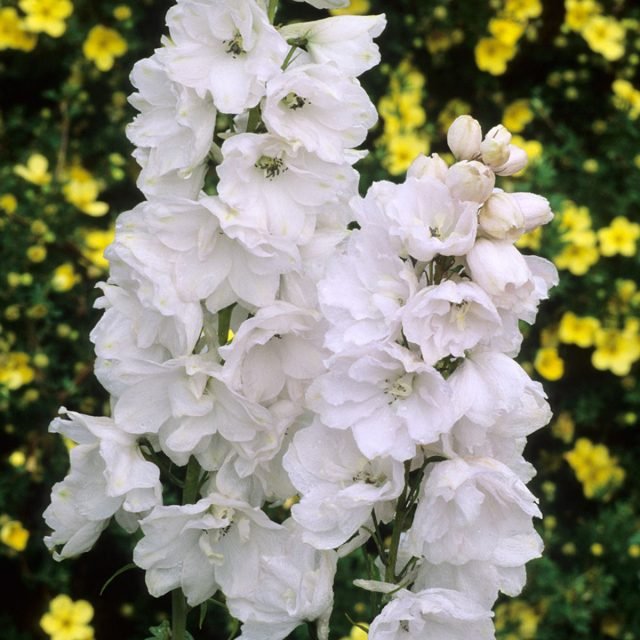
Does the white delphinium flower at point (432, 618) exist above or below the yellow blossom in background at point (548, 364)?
above

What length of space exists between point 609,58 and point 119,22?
1448 millimetres

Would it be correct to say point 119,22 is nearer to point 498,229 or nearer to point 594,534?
point 594,534

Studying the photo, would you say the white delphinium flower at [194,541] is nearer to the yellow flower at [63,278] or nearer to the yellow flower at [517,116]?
the yellow flower at [63,278]

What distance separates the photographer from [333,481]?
1.53 meters

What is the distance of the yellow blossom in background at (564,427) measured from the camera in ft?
10.8

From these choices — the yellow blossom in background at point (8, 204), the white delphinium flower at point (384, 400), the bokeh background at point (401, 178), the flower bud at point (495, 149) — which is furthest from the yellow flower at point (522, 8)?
the white delphinium flower at point (384, 400)

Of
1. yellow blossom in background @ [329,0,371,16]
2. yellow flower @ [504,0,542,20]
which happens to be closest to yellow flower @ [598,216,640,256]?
yellow flower @ [504,0,542,20]

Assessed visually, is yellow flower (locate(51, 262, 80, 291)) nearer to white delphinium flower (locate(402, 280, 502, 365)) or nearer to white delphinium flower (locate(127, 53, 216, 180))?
white delphinium flower (locate(127, 53, 216, 180))

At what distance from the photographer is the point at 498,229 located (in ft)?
4.61

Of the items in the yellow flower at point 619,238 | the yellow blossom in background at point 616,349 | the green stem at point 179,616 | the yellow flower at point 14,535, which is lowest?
the yellow flower at point 14,535

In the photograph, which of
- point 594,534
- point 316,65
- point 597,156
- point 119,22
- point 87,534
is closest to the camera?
point 316,65

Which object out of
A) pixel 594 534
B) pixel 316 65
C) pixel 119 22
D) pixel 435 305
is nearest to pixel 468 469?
pixel 435 305

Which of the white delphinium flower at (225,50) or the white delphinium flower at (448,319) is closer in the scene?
the white delphinium flower at (448,319)

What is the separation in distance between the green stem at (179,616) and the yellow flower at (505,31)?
90.7 inches
